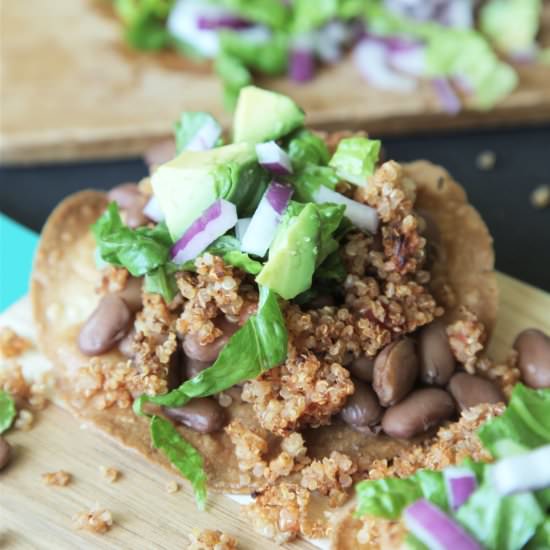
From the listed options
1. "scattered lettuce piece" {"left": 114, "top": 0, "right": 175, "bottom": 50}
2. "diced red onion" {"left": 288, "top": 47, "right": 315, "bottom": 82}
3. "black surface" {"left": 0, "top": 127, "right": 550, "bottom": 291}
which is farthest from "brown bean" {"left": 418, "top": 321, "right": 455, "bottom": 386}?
"scattered lettuce piece" {"left": 114, "top": 0, "right": 175, "bottom": 50}

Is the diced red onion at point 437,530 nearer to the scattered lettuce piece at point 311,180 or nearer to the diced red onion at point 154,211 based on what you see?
the scattered lettuce piece at point 311,180

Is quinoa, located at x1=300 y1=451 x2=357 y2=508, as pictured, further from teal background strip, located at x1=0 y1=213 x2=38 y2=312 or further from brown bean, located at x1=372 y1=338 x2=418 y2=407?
teal background strip, located at x1=0 y1=213 x2=38 y2=312

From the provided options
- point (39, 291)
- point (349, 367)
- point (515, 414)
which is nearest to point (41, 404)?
point (39, 291)

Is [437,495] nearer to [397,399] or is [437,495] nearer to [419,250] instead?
[397,399]

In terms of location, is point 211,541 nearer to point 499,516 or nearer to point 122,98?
point 499,516

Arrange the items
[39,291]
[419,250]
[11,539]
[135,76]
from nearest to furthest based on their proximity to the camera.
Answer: [11,539]
[419,250]
[39,291]
[135,76]

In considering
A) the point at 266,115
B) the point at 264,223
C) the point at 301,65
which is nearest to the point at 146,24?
the point at 301,65
